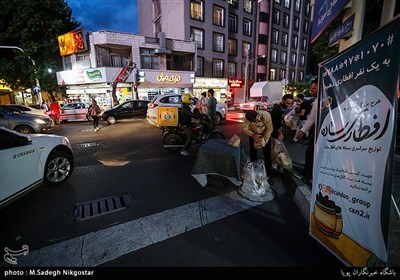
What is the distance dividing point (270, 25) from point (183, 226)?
1445 inches

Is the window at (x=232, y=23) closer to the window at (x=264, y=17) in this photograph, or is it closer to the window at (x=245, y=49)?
the window at (x=245, y=49)

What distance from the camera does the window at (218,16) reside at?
2597cm

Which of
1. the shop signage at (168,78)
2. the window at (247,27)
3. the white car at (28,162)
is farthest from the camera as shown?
the window at (247,27)

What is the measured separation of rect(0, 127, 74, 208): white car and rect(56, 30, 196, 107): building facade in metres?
17.3

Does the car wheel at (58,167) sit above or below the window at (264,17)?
below

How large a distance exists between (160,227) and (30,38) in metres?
26.2

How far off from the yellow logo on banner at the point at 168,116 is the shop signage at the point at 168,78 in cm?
1688

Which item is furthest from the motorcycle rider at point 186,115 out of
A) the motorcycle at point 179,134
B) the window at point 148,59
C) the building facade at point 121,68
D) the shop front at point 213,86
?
the shop front at point 213,86

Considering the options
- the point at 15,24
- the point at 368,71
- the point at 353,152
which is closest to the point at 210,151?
the point at 353,152

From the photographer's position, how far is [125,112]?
1427cm

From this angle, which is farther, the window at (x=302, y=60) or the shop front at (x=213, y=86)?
the window at (x=302, y=60)

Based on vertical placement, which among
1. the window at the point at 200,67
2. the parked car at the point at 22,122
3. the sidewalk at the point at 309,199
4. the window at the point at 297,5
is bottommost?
the sidewalk at the point at 309,199

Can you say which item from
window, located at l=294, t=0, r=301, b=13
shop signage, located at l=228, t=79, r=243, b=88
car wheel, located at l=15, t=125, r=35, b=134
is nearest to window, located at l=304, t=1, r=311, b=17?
window, located at l=294, t=0, r=301, b=13

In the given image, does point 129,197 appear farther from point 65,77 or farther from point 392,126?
point 65,77
